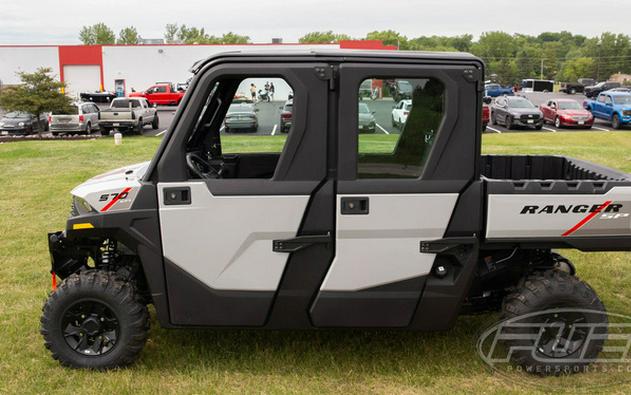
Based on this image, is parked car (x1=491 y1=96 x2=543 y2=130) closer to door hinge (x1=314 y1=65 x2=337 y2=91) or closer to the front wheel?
door hinge (x1=314 y1=65 x2=337 y2=91)

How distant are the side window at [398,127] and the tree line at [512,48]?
3947 inches

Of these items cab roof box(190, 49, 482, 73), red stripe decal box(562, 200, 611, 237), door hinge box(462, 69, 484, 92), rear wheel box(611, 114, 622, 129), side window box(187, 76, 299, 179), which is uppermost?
cab roof box(190, 49, 482, 73)

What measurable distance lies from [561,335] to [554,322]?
0.11 m

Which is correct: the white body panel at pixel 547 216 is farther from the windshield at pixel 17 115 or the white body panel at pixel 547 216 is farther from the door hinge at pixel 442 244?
the windshield at pixel 17 115

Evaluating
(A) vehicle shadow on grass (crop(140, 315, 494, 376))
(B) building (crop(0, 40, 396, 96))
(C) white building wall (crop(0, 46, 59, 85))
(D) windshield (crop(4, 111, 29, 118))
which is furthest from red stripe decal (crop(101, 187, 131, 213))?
(C) white building wall (crop(0, 46, 59, 85))

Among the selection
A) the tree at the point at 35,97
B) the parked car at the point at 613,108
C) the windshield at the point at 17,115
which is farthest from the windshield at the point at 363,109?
the parked car at the point at 613,108

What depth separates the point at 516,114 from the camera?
98.3 ft

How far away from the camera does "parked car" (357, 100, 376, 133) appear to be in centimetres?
408

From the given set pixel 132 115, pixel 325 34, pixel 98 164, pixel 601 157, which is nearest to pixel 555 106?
pixel 601 157

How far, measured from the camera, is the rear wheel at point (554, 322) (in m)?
4.33

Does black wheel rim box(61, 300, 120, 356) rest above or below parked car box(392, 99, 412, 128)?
below

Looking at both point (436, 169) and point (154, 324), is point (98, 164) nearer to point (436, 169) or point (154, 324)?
point (154, 324)

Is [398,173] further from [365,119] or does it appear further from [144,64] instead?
[144,64]

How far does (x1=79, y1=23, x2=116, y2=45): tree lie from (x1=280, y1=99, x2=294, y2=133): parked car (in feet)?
462
